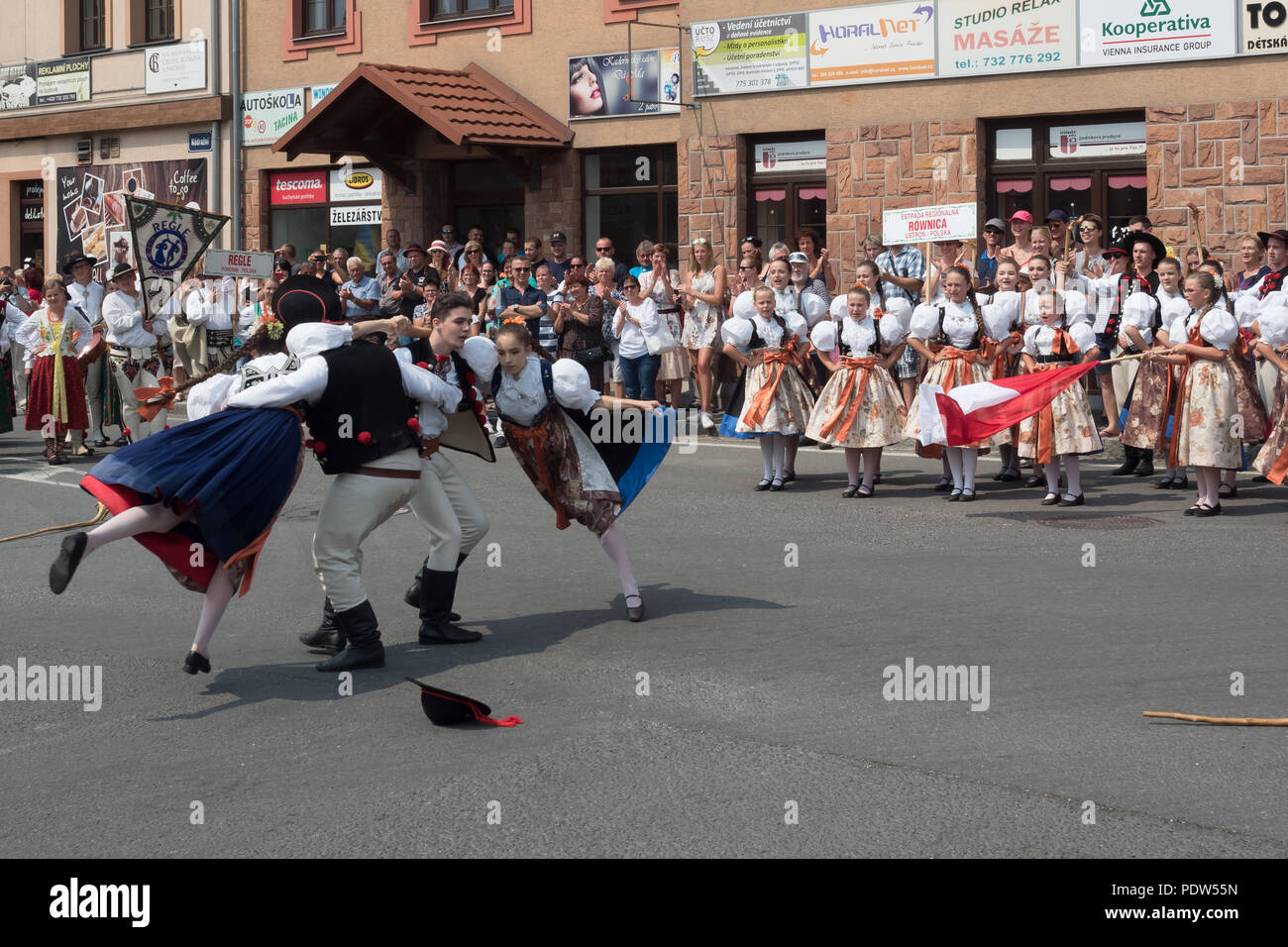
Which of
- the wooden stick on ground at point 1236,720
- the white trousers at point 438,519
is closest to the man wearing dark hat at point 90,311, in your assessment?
the white trousers at point 438,519

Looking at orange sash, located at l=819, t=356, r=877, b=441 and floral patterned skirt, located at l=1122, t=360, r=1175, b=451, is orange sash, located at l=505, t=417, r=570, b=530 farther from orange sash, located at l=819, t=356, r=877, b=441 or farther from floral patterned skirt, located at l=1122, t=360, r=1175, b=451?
floral patterned skirt, located at l=1122, t=360, r=1175, b=451

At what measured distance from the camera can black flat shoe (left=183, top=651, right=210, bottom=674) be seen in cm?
735

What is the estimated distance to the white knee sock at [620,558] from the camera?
28.2 ft

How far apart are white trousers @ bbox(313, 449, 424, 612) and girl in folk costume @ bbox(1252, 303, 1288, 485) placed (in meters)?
6.81

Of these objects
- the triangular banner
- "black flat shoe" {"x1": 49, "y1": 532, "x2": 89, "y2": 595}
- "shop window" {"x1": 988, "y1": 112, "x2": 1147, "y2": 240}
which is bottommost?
"black flat shoe" {"x1": 49, "y1": 532, "x2": 89, "y2": 595}

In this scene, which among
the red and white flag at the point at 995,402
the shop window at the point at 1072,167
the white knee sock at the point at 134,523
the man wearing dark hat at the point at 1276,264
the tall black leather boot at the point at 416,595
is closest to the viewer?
the white knee sock at the point at 134,523

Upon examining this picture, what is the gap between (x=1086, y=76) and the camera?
19016 mm

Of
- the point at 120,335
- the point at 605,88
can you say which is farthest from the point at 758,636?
the point at 605,88

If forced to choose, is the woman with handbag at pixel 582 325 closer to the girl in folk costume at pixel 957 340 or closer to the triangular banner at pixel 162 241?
the triangular banner at pixel 162 241

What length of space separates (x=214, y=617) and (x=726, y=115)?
15890 mm

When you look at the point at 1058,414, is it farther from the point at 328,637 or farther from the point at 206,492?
the point at 206,492

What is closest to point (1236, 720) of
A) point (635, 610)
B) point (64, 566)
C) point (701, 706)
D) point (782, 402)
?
point (701, 706)

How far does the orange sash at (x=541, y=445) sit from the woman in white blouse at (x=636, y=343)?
855 cm

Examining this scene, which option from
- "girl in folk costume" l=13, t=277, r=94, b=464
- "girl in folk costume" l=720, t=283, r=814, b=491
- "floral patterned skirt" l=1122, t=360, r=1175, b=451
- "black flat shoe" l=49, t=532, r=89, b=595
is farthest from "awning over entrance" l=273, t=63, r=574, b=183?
"black flat shoe" l=49, t=532, r=89, b=595
